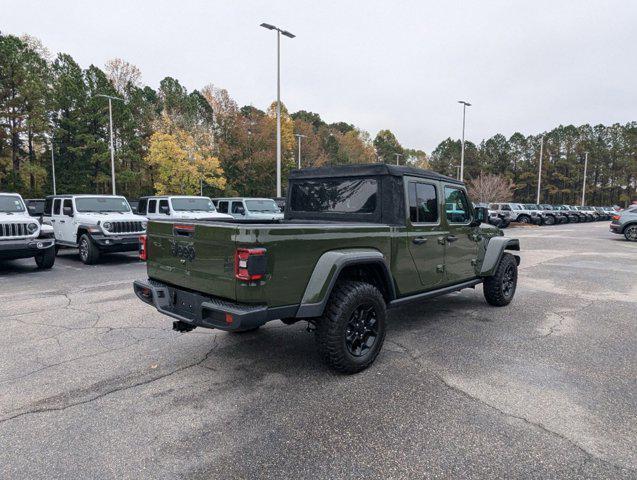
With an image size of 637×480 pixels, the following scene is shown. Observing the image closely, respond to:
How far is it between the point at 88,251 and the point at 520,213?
1224 inches

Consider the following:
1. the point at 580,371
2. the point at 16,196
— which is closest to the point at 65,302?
the point at 16,196

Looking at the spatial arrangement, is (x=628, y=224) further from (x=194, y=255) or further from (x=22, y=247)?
(x=22, y=247)

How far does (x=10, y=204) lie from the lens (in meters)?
9.86

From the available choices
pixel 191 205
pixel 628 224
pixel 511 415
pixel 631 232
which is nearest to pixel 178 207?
pixel 191 205

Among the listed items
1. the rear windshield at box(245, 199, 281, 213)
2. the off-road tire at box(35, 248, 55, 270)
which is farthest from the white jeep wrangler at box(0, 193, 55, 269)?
the rear windshield at box(245, 199, 281, 213)

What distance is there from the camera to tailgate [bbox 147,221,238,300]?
3.24 metres

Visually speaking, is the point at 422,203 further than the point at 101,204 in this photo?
No

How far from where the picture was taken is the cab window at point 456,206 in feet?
16.9

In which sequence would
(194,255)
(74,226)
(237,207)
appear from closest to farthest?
(194,255) < (74,226) < (237,207)

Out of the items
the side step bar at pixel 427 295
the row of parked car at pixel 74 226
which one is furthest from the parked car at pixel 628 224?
the side step bar at pixel 427 295

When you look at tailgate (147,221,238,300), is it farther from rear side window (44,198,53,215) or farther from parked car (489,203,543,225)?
parked car (489,203,543,225)

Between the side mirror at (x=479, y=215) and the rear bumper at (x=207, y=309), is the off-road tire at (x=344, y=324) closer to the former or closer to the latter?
the rear bumper at (x=207, y=309)

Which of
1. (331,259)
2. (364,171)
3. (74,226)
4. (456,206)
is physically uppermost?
(364,171)

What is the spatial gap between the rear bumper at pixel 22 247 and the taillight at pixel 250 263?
8105 millimetres
